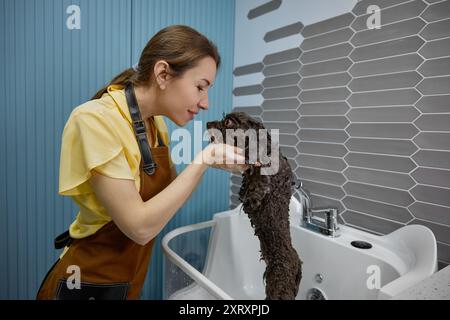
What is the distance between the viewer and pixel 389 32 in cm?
104

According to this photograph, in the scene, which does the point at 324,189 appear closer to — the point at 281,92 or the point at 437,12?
the point at 281,92

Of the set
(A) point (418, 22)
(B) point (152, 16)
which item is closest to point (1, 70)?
(B) point (152, 16)

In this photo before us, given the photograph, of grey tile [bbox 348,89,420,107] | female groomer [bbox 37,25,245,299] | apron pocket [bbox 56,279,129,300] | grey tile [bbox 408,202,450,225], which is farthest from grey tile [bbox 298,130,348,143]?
apron pocket [bbox 56,279,129,300]

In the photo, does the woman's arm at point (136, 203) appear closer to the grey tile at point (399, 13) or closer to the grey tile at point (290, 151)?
the grey tile at point (290, 151)

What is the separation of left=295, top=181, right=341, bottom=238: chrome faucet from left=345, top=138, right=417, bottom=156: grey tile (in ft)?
0.94

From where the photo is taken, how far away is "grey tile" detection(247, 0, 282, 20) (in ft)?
4.91

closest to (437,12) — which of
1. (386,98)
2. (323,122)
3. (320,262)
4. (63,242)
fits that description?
(386,98)

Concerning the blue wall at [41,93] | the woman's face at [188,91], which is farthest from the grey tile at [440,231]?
the blue wall at [41,93]

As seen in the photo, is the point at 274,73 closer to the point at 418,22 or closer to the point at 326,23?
the point at 326,23

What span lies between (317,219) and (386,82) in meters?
0.65

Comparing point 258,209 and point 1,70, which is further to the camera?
point 1,70

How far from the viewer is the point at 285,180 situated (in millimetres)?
846

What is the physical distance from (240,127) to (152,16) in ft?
3.34

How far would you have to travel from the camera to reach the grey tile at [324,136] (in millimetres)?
1217
